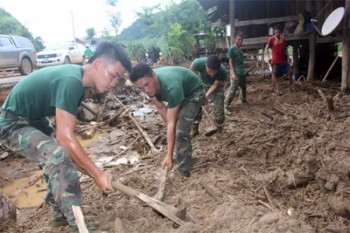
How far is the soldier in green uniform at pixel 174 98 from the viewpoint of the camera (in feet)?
12.9

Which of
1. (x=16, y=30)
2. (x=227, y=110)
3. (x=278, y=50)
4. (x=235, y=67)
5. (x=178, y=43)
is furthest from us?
(x=16, y=30)

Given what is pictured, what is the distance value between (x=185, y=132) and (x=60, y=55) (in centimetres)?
1749

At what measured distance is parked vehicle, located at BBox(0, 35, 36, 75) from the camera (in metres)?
14.6

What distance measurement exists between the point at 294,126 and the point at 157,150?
102 inches

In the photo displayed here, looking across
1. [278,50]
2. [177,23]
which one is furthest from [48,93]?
[177,23]

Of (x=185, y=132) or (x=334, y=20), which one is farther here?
(x=334, y=20)

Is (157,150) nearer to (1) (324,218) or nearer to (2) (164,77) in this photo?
(2) (164,77)

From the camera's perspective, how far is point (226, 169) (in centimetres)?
518

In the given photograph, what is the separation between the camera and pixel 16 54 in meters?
15.2

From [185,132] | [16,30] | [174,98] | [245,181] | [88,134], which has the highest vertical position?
[16,30]

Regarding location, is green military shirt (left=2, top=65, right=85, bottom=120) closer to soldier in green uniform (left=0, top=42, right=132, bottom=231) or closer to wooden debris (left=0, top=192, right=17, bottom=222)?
soldier in green uniform (left=0, top=42, right=132, bottom=231)

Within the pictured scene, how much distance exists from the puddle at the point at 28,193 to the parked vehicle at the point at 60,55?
15.0 meters

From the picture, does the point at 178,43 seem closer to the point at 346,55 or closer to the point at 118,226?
the point at 346,55

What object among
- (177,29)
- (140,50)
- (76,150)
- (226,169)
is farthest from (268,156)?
(140,50)
